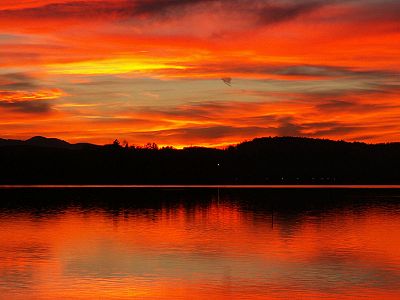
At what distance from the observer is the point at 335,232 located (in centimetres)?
5788

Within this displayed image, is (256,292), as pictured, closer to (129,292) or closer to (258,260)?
(129,292)

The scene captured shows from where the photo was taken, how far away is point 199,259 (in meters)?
40.5

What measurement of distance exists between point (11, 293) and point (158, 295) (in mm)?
5778

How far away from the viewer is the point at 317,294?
2967 centimetres

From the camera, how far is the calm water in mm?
30969

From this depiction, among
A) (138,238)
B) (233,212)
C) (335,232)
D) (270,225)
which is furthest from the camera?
(233,212)

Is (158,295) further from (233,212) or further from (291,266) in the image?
(233,212)

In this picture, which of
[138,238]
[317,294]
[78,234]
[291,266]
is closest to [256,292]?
[317,294]

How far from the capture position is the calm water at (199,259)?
30969 mm

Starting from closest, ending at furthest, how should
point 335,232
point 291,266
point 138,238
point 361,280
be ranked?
point 361,280 → point 291,266 → point 138,238 → point 335,232

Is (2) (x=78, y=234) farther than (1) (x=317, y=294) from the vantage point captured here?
Yes

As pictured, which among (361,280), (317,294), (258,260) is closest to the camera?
(317,294)

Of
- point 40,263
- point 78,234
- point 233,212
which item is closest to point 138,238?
point 78,234

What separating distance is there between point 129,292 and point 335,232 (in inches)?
1197
